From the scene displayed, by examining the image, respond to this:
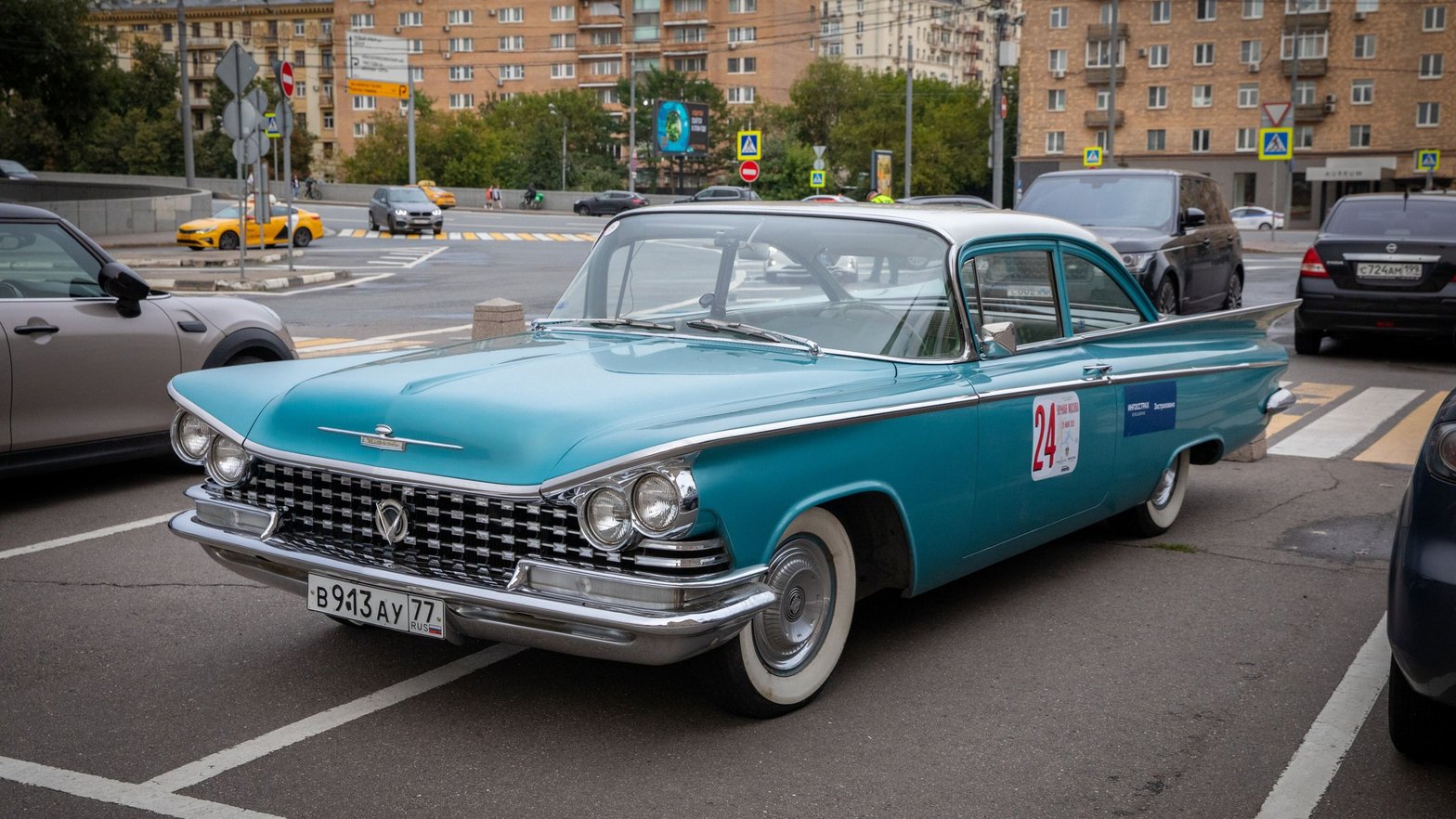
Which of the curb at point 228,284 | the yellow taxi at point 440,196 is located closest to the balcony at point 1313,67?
the yellow taxi at point 440,196

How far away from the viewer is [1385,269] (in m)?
13.9

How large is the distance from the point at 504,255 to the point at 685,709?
3193cm

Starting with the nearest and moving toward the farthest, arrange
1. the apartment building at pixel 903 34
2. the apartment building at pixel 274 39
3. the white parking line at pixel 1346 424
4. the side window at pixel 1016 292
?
the side window at pixel 1016 292, the white parking line at pixel 1346 424, the apartment building at pixel 274 39, the apartment building at pixel 903 34

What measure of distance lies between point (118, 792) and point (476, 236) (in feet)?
146

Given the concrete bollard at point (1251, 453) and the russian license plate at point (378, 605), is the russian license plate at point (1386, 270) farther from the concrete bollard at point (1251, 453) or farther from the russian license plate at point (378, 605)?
the russian license plate at point (378, 605)

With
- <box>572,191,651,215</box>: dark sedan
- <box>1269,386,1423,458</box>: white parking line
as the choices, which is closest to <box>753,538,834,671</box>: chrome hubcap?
<box>1269,386,1423,458</box>: white parking line

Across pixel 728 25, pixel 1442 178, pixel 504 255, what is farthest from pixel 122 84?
pixel 728 25

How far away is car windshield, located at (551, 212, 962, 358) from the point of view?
16.9ft

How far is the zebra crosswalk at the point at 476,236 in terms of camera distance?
1761 inches

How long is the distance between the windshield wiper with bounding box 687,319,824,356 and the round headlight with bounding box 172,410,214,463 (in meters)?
1.74

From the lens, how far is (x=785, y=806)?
3.75m

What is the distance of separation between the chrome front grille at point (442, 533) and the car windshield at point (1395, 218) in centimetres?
1237

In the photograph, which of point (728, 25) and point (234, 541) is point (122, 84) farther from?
point (728, 25)

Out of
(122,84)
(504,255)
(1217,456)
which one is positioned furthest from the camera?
(122,84)
